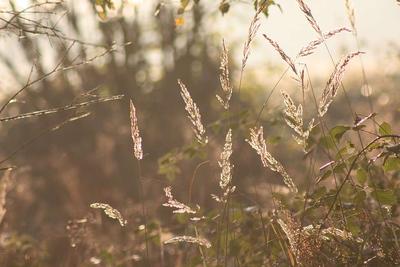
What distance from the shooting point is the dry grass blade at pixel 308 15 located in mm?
2441

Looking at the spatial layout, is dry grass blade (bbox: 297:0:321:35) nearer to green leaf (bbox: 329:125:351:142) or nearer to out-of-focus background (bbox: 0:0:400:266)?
green leaf (bbox: 329:125:351:142)

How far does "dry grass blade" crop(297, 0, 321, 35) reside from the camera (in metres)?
2.44

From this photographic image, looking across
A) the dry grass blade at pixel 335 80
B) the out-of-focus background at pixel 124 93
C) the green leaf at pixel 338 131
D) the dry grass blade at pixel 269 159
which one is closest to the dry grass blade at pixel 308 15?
the dry grass blade at pixel 335 80

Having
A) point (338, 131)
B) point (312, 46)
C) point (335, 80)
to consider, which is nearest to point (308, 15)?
point (312, 46)

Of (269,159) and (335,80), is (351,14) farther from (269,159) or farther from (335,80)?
(269,159)

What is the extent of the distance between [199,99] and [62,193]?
4148 millimetres

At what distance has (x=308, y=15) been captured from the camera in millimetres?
2465

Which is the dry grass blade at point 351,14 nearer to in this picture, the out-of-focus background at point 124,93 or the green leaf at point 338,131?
the green leaf at point 338,131

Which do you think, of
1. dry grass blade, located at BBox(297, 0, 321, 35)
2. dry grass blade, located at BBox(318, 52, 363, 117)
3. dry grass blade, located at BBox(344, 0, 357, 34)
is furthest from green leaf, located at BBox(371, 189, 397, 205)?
dry grass blade, located at BBox(344, 0, 357, 34)

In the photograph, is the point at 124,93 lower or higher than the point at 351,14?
higher

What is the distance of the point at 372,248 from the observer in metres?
2.24

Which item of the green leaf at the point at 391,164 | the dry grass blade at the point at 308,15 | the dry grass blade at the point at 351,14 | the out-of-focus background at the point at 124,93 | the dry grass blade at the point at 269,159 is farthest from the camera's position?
the out-of-focus background at the point at 124,93

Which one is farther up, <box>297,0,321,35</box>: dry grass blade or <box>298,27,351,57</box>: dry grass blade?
<box>297,0,321,35</box>: dry grass blade

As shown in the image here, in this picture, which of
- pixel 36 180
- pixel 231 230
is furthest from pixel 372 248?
pixel 36 180
